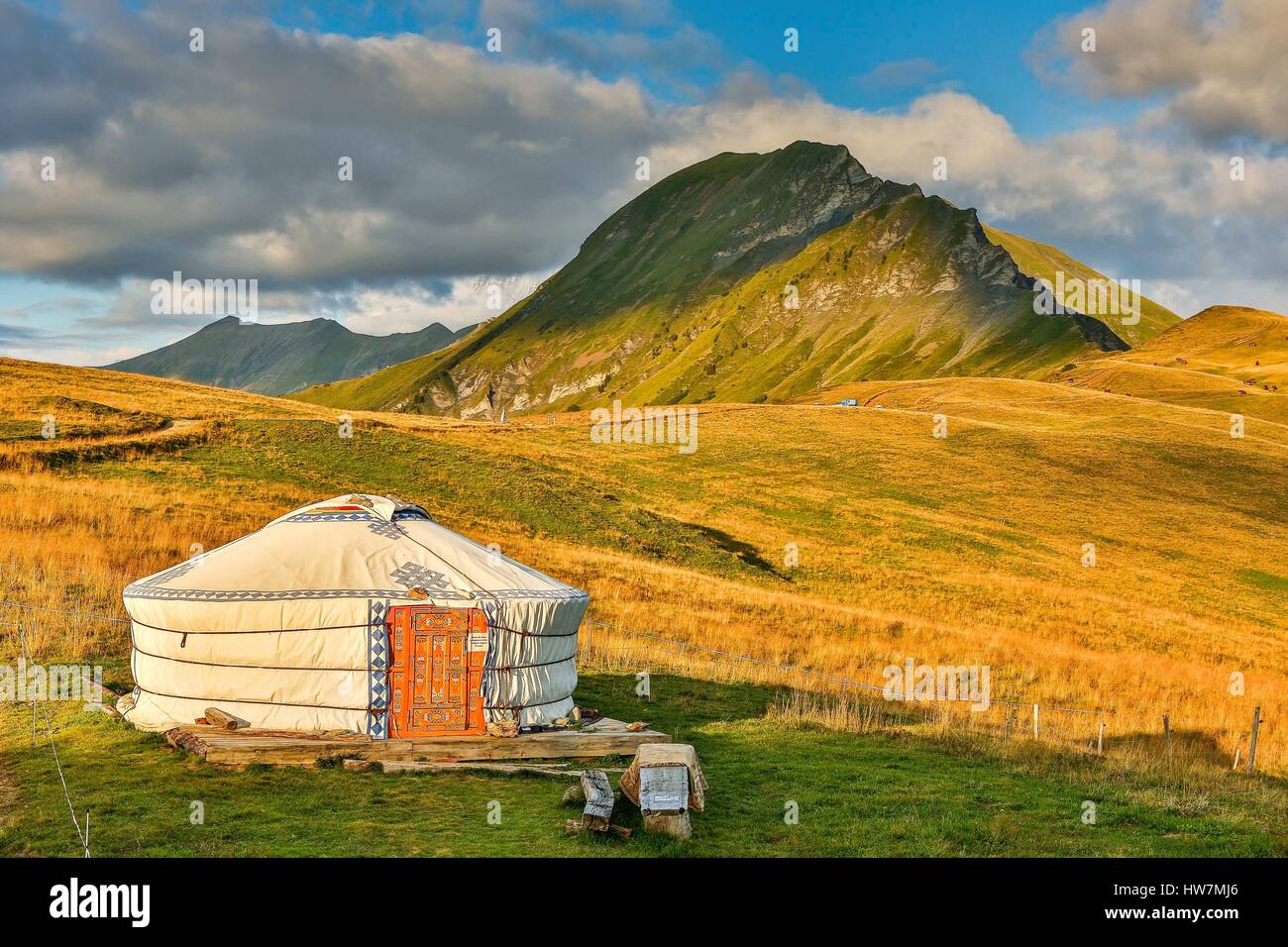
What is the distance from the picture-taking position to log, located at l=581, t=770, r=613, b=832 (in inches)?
340

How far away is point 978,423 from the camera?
5947 cm

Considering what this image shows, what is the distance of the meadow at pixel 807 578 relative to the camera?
1015cm

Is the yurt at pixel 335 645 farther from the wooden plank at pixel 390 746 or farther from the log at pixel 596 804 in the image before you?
the log at pixel 596 804

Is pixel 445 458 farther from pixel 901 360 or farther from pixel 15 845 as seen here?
pixel 901 360

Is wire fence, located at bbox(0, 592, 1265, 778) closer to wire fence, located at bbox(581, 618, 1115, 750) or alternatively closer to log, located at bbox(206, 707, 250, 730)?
wire fence, located at bbox(581, 618, 1115, 750)

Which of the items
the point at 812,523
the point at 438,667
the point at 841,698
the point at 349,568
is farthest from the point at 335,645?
the point at 812,523

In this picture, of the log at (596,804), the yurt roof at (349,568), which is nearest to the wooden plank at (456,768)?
the log at (596,804)

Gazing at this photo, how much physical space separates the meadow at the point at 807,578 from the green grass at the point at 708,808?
0.20 ft

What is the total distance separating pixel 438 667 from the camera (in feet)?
41.8

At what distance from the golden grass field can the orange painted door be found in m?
5.99

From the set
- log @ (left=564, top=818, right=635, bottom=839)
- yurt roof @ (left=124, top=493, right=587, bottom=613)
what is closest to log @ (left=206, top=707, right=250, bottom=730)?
yurt roof @ (left=124, top=493, right=587, bottom=613)

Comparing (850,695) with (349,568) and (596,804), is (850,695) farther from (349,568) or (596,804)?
(596,804)
